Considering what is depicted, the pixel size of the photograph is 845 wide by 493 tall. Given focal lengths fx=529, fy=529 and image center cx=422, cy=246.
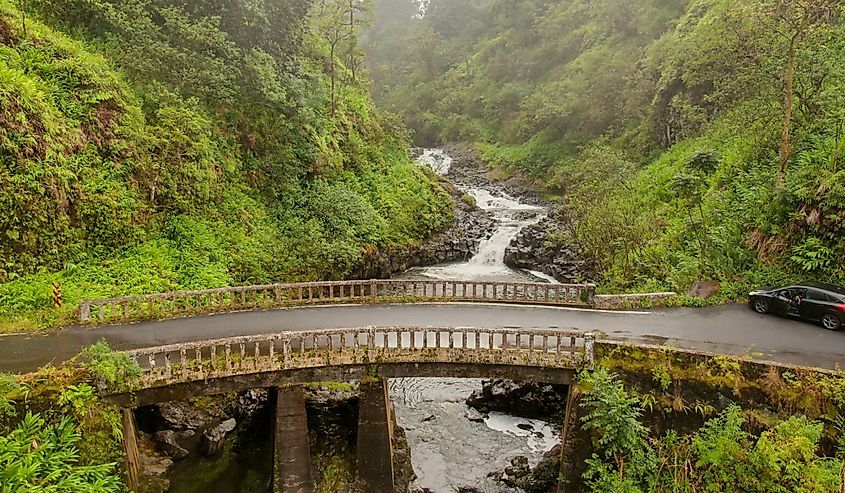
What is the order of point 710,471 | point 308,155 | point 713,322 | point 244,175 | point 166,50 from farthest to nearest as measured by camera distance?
point 308,155 → point 244,175 → point 166,50 → point 713,322 → point 710,471

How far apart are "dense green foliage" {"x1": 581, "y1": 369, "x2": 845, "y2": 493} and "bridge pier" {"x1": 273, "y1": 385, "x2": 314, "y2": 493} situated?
286 inches

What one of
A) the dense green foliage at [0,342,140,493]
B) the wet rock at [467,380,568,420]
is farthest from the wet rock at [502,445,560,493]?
the dense green foliage at [0,342,140,493]

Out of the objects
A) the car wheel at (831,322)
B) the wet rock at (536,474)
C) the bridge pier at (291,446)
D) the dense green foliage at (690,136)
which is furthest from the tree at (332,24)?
the car wheel at (831,322)

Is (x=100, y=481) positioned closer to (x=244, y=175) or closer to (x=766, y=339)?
(x=766, y=339)

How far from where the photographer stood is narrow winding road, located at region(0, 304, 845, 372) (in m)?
14.2

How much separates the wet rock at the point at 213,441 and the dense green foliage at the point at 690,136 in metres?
17.5

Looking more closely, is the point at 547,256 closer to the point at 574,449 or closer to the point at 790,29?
the point at 790,29

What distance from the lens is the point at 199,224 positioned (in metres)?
24.1

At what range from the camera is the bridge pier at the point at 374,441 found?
1446 centimetres

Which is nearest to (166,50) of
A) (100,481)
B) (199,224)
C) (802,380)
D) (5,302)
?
(199,224)

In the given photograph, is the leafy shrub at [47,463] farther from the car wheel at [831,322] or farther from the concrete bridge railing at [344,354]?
the car wheel at [831,322]

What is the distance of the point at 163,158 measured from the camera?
23391 mm

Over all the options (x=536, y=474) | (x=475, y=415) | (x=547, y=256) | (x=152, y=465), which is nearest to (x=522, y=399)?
(x=475, y=415)

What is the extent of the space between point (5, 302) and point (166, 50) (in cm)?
1273
